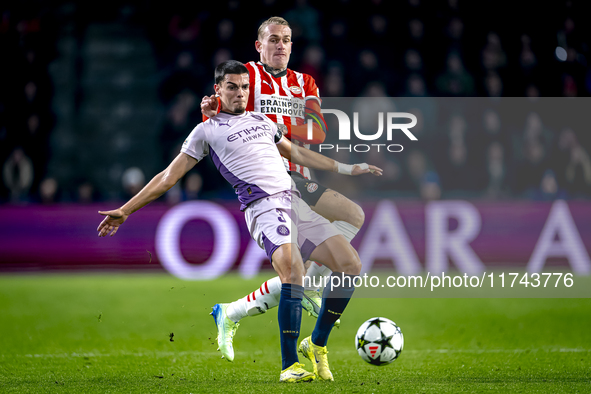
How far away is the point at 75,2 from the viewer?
1385 centimetres

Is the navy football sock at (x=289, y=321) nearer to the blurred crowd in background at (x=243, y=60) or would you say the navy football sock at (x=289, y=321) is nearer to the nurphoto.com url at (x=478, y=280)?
the nurphoto.com url at (x=478, y=280)

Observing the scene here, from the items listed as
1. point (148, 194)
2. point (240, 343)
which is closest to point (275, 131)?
point (148, 194)

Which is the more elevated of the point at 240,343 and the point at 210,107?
the point at 210,107

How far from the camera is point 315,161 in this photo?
5117mm

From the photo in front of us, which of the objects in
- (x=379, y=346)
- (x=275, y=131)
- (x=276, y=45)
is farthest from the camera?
(x=276, y=45)

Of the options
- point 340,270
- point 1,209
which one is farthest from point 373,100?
point 340,270

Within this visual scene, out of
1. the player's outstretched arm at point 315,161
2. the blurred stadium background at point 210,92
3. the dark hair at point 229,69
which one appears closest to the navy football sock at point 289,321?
the player's outstretched arm at point 315,161

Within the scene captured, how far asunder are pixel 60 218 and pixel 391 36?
23.0 feet

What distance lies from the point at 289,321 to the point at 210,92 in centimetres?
907

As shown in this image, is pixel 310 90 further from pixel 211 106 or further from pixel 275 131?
pixel 211 106

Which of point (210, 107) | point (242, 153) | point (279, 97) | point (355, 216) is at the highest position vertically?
point (279, 97)

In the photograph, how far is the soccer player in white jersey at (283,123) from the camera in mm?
5164

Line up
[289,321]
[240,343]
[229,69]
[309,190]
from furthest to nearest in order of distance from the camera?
[240,343] < [309,190] < [229,69] < [289,321]

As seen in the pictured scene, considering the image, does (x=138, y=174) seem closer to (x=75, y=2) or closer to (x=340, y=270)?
(x=75, y=2)
